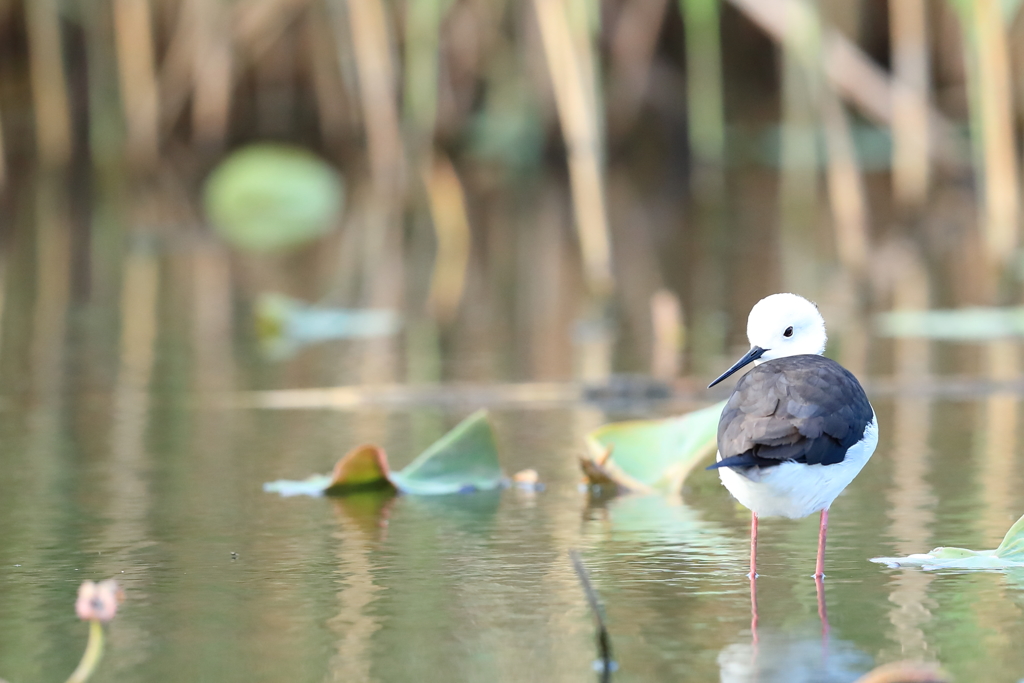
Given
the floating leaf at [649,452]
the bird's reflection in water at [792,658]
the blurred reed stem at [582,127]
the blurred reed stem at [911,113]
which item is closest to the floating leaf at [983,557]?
the bird's reflection in water at [792,658]

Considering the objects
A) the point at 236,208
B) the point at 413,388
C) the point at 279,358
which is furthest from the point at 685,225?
the point at 413,388

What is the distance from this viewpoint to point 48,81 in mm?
12016

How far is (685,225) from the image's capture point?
8992 mm

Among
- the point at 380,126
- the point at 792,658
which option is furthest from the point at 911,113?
the point at 792,658

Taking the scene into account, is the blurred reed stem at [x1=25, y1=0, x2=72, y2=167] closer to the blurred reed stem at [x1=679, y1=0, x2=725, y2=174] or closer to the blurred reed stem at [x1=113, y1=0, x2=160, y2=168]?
the blurred reed stem at [x1=113, y1=0, x2=160, y2=168]

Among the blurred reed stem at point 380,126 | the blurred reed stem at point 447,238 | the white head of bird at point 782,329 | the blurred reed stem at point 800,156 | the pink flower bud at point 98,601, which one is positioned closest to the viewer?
the pink flower bud at point 98,601

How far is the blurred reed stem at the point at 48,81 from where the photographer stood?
11.7 meters

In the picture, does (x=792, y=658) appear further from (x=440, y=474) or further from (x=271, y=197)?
(x=271, y=197)

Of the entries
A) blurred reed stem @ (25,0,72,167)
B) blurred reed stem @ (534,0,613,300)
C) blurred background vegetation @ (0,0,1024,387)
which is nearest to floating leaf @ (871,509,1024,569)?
blurred background vegetation @ (0,0,1024,387)

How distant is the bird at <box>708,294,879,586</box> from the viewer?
7.72ft

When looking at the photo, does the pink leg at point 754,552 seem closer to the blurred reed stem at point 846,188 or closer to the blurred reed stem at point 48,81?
the blurred reed stem at point 846,188

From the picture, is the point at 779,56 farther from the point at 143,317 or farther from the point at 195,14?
the point at 143,317

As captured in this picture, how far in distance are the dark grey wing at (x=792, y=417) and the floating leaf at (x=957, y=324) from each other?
2.76 metres

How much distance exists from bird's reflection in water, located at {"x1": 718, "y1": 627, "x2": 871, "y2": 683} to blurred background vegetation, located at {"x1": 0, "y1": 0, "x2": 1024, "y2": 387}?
2.50m
